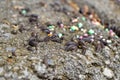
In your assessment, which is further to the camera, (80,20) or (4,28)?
(80,20)

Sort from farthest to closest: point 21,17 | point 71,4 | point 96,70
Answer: point 71,4 < point 21,17 < point 96,70

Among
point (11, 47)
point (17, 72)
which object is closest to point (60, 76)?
point (17, 72)

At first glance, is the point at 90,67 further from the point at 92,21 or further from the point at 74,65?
the point at 92,21

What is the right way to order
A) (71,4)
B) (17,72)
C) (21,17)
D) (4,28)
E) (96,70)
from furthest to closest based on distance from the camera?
(71,4) < (21,17) < (4,28) < (96,70) < (17,72)

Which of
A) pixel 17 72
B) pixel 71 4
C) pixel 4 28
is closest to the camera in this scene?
pixel 17 72

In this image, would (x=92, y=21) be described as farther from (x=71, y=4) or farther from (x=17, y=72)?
(x=17, y=72)

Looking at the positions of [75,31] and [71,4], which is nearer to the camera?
[75,31]

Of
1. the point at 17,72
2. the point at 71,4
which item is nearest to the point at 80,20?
the point at 71,4

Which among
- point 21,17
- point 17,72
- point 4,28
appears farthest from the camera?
point 21,17
